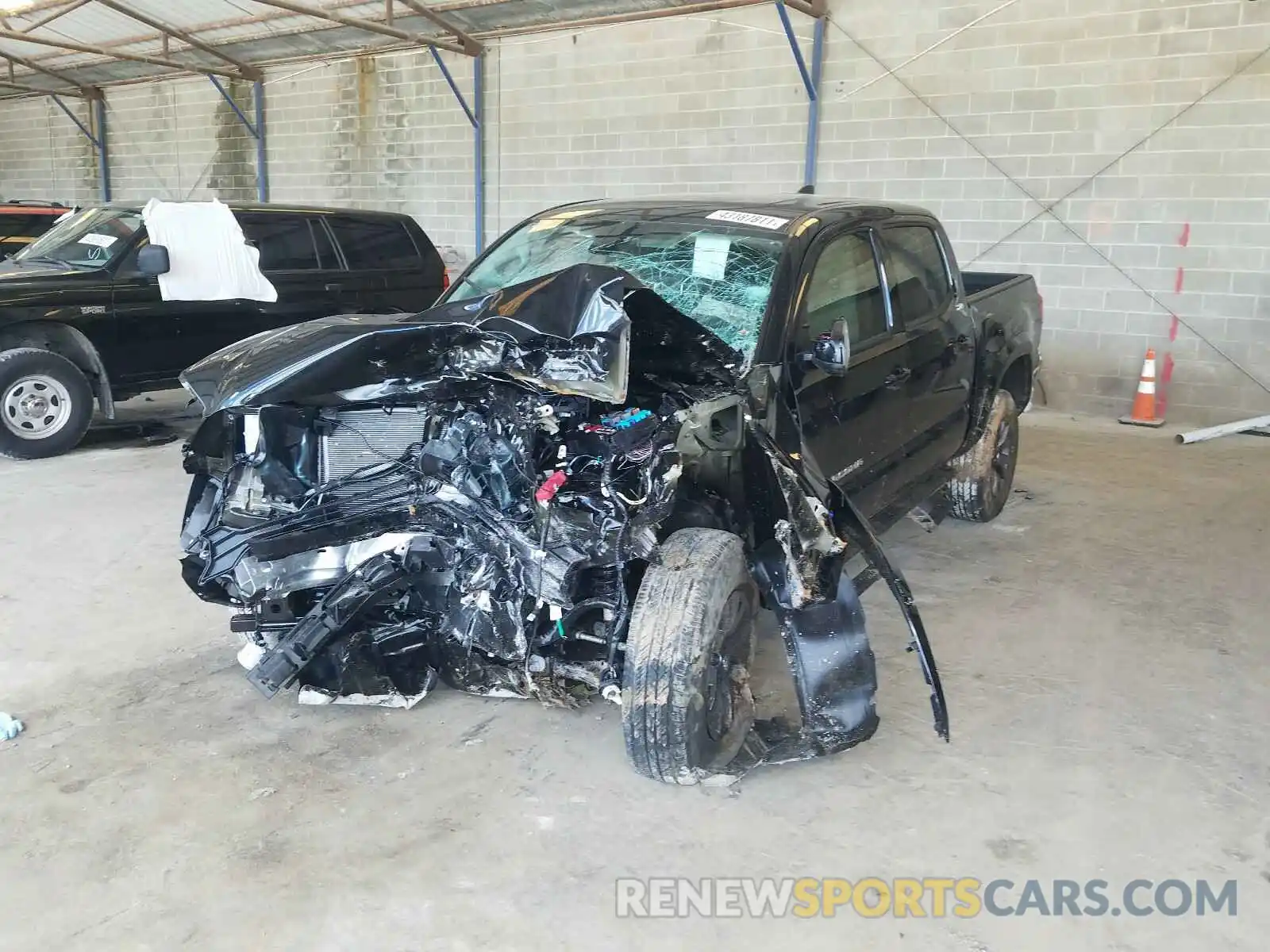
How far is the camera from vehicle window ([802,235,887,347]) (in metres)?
3.81

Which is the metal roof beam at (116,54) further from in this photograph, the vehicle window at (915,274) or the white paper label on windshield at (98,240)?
the vehicle window at (915,274)

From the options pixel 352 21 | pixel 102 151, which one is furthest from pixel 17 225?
pixel 102 151

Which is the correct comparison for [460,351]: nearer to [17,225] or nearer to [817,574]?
[817,574]

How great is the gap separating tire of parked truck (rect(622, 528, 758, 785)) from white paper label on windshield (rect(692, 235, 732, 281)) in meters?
1.20

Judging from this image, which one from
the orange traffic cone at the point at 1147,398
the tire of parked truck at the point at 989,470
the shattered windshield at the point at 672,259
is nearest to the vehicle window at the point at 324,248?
the shattered windshield at the point at 672,259

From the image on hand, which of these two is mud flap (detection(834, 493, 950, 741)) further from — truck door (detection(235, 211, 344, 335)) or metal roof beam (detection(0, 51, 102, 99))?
metal roof beam (detection(0, 51, 102, 99))

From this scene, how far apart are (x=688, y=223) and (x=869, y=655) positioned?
1.92m

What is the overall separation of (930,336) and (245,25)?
11.5 metres

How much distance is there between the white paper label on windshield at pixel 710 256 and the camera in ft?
12.6

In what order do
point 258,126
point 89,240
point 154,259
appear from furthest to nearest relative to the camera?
point 258,126 → point 89,240 → point 154,259

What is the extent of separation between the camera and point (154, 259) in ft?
21.9

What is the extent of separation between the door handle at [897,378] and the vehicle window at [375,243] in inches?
203

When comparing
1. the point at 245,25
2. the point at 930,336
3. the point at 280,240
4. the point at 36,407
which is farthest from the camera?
the point at 245,25

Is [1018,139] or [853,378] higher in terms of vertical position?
[1018,139]
